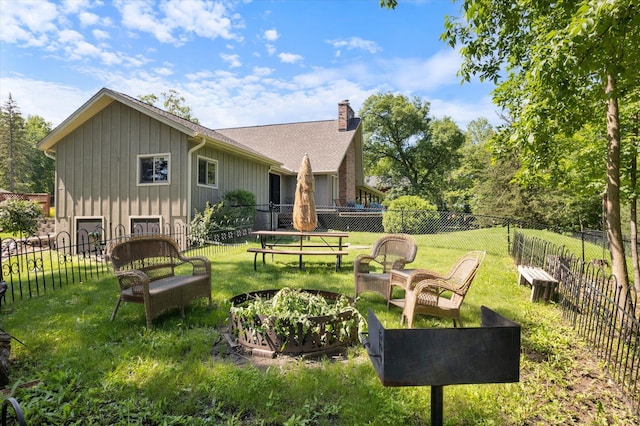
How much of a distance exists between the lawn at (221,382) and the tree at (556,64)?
7.76 ft

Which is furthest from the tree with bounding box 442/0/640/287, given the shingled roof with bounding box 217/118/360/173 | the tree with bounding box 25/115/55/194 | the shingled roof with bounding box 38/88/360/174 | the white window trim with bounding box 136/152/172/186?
the tree with bounding box 25/115/55/194

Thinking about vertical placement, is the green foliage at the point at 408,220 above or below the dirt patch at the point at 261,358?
above

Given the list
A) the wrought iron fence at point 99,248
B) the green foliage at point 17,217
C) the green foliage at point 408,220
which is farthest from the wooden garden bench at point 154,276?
the green foliage at point 17,217

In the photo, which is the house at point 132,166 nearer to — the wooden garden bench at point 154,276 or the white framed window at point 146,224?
the white framed window at point 146,224

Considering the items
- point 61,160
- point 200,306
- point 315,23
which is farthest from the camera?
point 61,160

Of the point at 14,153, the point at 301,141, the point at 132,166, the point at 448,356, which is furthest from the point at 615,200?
the point at 14,153

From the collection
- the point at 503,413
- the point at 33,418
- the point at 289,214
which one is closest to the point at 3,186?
the point at 289,214

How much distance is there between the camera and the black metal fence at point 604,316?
310 cm

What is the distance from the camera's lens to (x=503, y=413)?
265 cm

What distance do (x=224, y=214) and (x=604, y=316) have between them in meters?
10.2

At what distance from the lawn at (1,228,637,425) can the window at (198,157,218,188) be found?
7.49 meters

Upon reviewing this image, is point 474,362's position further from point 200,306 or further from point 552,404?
point 200,306

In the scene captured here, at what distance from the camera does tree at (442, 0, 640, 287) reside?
3.25 m

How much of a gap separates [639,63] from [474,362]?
4.65 metres
